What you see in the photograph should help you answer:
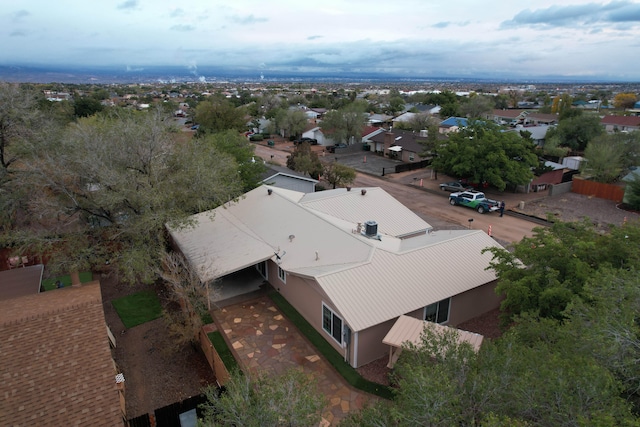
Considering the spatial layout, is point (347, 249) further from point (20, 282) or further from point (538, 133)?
point (538, 133)

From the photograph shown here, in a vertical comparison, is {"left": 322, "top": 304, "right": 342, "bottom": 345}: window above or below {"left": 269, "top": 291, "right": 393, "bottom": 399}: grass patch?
above

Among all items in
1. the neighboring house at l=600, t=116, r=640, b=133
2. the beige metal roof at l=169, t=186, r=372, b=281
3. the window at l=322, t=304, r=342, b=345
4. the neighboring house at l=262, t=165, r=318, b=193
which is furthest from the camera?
the neighboring house at l=600, t=116, r=640, b=133

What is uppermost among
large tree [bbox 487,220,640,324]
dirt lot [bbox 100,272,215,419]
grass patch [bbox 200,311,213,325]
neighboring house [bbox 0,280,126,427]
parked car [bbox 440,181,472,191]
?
large tree [bbox 487,220,640,324]

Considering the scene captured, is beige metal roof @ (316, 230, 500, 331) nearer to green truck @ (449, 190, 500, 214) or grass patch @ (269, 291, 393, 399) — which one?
grass patch @ (269, 291, 393, 399)

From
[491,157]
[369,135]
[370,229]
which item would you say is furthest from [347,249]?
[369,135]

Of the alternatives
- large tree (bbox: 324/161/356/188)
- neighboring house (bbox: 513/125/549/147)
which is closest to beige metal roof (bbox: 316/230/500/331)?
large tree (bbox: 324/161/356/188)

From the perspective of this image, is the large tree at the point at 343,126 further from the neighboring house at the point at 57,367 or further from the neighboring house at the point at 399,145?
the neighboring house at the point at 57,367
